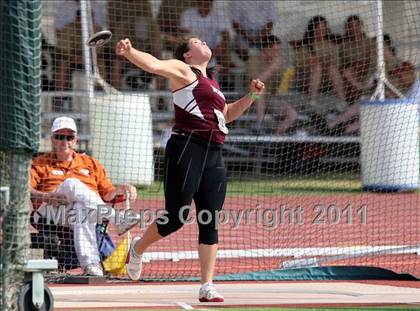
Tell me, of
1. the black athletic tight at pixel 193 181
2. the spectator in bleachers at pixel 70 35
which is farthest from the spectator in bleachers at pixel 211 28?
the black athletic tight at pixel 193 181

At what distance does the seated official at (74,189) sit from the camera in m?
9.30

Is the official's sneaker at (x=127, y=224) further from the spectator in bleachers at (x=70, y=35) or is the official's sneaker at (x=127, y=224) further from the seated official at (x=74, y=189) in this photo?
the spectator in bleachers at (x=70, y=35)

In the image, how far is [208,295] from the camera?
26.3 ft

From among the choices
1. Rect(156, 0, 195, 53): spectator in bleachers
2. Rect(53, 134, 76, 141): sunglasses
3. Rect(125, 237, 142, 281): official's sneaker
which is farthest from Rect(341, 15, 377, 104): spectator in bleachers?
Rect(125, 237, 142, 281): official's sneaker

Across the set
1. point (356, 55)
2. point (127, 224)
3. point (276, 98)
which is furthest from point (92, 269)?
point (276, 98)

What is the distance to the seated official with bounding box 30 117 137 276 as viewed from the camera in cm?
930

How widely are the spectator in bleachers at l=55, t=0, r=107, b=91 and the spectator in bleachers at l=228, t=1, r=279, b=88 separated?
1841mm

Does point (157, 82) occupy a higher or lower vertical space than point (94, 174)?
higher

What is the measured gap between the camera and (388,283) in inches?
364

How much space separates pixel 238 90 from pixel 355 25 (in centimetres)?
248

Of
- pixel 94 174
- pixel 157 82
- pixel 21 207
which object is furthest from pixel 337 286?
pixel 157 82

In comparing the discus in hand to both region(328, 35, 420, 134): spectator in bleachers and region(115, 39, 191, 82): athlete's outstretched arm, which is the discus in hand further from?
region(328, 35, 420, 134): spectator in bleachers

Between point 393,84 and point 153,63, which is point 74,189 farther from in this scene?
point 393,84

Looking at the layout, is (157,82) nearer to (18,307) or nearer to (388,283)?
(388,283)
